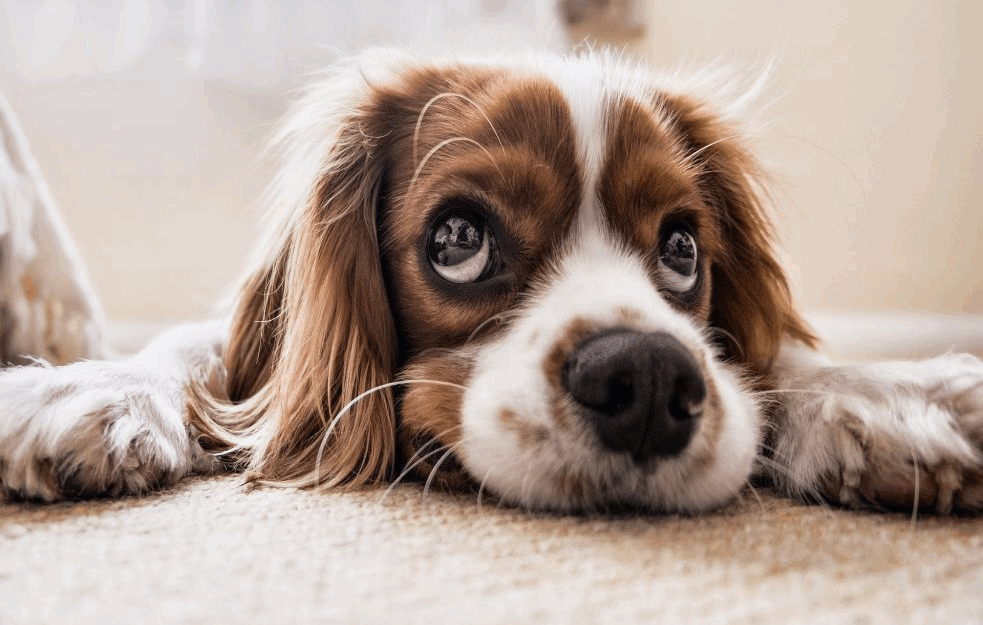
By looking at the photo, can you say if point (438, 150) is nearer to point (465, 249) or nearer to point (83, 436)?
point (465, 249)

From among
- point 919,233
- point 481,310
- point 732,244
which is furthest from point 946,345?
point 481,310

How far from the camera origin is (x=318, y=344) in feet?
4.64

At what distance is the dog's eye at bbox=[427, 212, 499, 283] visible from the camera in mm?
1340

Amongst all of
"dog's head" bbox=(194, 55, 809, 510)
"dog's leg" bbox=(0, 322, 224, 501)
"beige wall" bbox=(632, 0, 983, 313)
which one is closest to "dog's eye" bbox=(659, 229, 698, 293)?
"dog's head" bbox=(194, 55, 809, 510)

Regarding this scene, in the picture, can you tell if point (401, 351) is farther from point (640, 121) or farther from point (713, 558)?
point (713, 558)

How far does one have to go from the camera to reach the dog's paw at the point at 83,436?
43.6 inches

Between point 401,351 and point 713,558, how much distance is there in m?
0.69

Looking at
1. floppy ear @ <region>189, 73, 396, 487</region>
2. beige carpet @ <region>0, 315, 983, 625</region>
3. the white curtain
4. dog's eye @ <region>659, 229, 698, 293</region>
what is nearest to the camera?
beige carpet @ <region>0, 315, 983, 625</region>

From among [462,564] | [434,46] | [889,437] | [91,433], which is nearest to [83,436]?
[91,433]

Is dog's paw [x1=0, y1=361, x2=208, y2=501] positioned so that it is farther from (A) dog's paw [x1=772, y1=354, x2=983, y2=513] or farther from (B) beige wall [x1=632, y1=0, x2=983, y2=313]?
(B) beige wall [x1=632, y1=0, x2=983, y2=313]

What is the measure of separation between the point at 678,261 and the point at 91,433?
94cm

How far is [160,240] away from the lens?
358cm

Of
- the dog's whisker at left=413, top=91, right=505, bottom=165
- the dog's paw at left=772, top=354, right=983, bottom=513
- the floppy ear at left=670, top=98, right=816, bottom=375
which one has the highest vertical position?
the dog's whisker at left=413, top=91, right=505, bottom=165

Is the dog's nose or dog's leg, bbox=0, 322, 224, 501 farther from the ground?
the dog's nose
